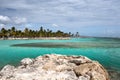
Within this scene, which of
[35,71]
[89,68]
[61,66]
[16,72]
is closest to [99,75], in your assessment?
[89,68]

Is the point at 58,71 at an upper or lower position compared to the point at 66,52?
upper

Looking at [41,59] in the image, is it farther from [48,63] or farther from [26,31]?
[26,31]

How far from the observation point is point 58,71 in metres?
16.6

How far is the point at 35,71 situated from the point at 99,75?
14.7 ft

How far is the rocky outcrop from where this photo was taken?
1455 centimetres

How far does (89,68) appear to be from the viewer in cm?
1638

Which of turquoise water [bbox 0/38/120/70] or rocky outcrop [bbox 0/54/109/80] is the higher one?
rocky outcrop [bbox 0/54/109/80]

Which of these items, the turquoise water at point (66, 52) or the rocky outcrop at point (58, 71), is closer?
the rocky outcrop at point (58, 71)

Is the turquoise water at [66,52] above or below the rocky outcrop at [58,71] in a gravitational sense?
below

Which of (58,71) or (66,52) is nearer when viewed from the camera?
(58,71)

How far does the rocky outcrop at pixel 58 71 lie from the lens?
14547 millimetres

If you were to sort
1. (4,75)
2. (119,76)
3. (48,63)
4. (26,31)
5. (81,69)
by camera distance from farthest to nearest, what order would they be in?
(26,31)
(119,76)
(48,63)
(81,69)
(4,75)

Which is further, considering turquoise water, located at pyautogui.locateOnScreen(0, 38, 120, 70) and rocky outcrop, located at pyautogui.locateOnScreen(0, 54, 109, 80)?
turquoise water, located at pyautogui.locateOnScreen(0, 38, 120, 70)

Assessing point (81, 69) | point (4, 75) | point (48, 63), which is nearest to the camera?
point (4, 75)
